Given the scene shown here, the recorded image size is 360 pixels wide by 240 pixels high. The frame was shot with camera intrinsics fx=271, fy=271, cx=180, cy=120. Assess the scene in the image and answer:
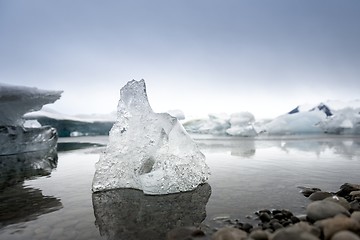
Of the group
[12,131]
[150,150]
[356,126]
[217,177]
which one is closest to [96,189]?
[150,150]

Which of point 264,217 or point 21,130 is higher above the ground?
point 21,130

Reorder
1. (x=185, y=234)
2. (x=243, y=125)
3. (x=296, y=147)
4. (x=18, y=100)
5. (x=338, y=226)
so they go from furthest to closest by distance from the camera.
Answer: (x=243, y=125)
(x=296, y=147)
(x=18, y=100)
(x=185, y=234)
(x=338, y=226)

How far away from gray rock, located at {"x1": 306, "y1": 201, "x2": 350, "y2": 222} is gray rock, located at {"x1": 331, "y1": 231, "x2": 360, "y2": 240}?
68cm

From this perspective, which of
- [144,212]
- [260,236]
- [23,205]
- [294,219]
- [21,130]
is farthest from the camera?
[21,130]

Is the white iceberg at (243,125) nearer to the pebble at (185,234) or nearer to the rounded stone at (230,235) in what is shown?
the pebble at (185,234)

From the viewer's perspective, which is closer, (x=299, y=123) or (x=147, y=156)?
(x=147, y=156)

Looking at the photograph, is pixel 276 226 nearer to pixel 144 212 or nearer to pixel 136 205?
pixel 144 212

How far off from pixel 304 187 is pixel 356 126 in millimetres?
29360

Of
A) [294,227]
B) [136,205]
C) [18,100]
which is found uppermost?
[18,100]

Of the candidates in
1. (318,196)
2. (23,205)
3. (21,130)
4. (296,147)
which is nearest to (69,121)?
(21,130)

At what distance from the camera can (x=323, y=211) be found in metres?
2.91

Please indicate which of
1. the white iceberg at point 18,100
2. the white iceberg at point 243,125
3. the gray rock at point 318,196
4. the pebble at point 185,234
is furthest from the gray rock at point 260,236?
the white iceberg at point 243,125

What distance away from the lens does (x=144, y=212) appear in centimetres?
387

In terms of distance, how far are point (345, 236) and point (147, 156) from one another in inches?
152
